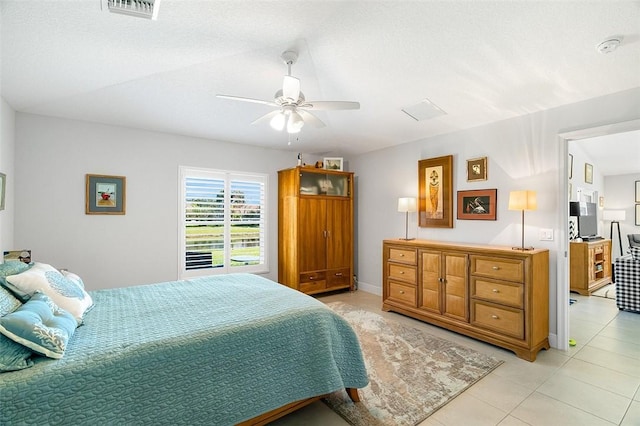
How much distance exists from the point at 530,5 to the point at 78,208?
184 inches

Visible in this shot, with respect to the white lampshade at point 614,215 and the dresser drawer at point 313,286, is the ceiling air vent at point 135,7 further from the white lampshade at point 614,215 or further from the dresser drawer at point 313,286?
the white lampshade at point 614,215

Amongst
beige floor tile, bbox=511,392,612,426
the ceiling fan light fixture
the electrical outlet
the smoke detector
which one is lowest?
beige floor tile, bbox=511,392,612,426

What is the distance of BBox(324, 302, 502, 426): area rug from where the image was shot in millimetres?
2047

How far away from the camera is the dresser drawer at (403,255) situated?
3807 mm

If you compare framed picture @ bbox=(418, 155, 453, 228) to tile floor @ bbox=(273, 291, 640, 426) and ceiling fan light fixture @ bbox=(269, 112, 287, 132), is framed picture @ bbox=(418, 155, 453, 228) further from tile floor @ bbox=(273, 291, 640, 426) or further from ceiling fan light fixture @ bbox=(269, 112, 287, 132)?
ceiling fan light fixture @ bbox=(269, 112, 287, 132)

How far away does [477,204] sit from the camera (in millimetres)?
3725

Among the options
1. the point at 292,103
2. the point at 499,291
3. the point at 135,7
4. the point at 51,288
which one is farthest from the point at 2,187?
the point at 499,291

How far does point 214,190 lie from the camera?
14.8ft

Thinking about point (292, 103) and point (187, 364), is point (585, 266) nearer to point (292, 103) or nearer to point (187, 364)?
point (292, 103)

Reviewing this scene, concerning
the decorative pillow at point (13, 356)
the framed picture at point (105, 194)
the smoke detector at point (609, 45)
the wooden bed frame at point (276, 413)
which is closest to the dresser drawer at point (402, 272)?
the wooden bed frame at point (276, 413)

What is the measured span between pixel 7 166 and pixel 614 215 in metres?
10.3

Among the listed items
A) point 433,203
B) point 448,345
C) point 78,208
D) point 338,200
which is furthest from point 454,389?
point 78,208

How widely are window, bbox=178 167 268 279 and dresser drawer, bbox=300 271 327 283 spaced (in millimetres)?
689

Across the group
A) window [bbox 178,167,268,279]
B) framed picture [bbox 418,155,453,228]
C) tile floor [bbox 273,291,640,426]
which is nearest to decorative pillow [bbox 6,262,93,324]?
tile floor [bbox 273,291,640,426]
